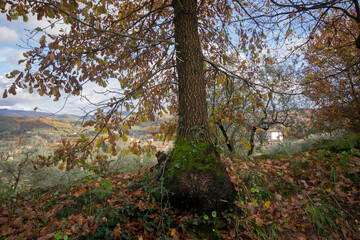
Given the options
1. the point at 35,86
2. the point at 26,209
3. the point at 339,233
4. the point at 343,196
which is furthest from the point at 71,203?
the point at 343,196

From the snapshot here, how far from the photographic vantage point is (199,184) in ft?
8.45

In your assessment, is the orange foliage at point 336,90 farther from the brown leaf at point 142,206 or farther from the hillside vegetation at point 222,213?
the brown leaf at point 142,206

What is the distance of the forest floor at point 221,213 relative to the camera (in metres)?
2.38

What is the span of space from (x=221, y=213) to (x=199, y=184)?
0.48 meters

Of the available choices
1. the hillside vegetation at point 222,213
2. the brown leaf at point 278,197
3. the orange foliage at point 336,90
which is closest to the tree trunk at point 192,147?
the hillside vegetation at point 222,213

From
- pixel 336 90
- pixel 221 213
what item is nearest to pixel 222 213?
pixel 221 213

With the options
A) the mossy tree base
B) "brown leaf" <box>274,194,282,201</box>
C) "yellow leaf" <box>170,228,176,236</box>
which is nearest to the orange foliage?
"brown leaf" <box>274,194,282,201</box>

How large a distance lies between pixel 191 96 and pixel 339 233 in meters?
2.78

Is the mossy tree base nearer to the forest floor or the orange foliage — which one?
the forest floor

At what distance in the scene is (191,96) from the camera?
3244mm

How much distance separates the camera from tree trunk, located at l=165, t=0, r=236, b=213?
2555 mm

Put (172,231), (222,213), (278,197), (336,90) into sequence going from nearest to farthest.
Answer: (172,231)
(222,213)
(278,197)
(336,90)

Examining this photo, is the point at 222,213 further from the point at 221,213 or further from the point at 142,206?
the point at 142,206

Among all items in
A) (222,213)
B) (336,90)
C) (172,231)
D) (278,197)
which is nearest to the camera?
(172,231)
